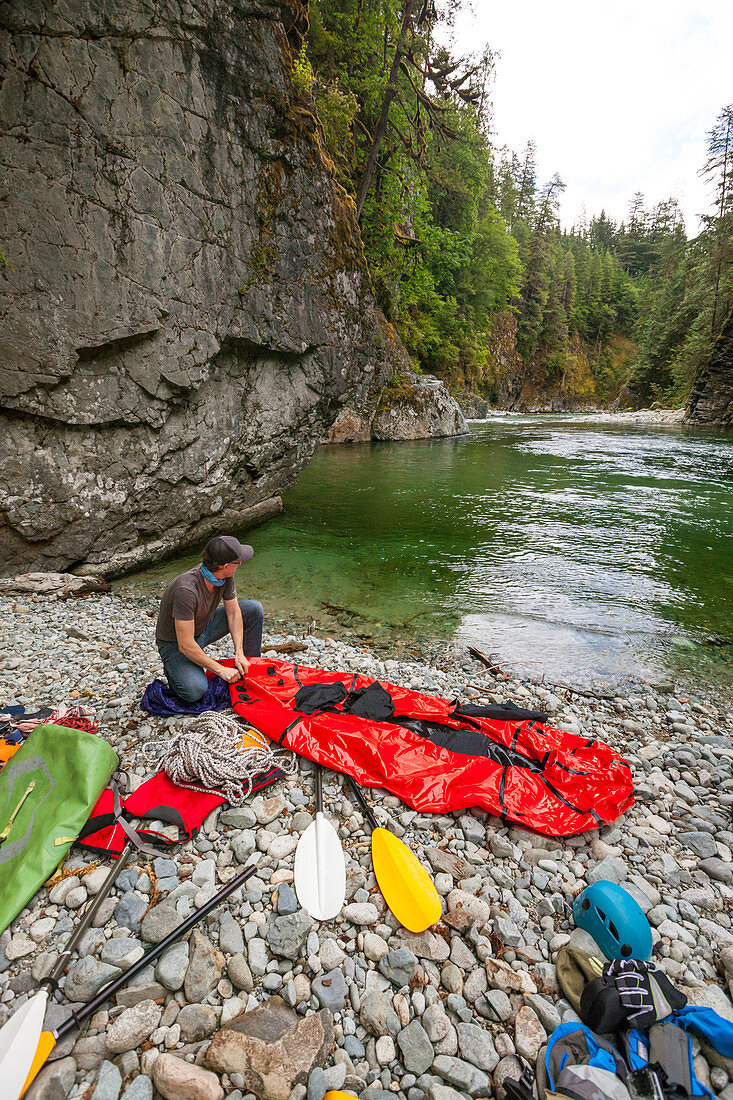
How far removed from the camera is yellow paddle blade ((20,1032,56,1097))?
1.58 metres

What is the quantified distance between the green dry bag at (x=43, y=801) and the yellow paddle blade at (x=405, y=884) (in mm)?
1613

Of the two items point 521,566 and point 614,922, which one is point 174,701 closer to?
point 614,922

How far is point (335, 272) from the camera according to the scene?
8555mm

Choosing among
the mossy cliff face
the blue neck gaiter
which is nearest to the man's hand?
the blue neck gaiter

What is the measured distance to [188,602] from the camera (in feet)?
11.7

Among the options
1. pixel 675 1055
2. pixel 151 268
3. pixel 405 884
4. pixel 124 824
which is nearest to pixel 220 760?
pixel 124 824

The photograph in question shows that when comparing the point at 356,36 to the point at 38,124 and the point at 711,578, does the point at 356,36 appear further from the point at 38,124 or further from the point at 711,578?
the point at 711,578

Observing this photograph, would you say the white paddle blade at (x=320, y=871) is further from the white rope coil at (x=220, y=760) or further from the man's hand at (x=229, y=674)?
the man's hand at (x=229, y=674)

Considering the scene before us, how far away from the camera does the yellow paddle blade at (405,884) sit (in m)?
2.22

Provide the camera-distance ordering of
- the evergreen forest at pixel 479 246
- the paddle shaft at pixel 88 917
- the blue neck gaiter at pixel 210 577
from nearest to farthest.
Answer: the paddle shaft at pixel 88 917 → the blue neck gaiter at pixel 210 577 → the evergreen forest at pixel 479 246

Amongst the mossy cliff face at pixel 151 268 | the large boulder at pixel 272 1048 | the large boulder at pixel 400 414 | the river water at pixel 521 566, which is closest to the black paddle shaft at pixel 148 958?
the large boulder at pixel 272 1048

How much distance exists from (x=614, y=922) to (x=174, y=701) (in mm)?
3187

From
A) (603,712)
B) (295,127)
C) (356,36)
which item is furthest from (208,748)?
(356,36)

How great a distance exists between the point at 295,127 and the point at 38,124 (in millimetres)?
4016
